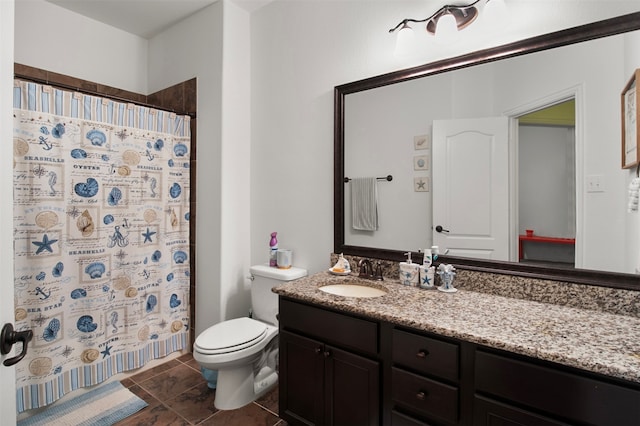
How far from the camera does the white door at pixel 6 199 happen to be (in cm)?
78

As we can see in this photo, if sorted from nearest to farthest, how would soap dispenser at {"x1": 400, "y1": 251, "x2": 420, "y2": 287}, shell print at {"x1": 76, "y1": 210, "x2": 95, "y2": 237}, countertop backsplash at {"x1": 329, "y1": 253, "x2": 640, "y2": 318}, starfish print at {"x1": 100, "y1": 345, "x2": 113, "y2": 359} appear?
countertop backsplash at {"x1": 329, "y1": 253, "x2": 640, "y2": 318}
soap dispenser at {"x1": 400, "y1": 251, "x2": 420, "y2": 287}
shell print at {"x1": 76, "y1": 210, "x2": 95, "y2": 237}
starfish print at {"x1": 100, "y1": 345, "x2": 113, "y2": 359}

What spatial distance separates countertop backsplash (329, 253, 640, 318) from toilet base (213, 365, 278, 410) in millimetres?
1363

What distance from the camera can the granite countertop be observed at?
0.92 m

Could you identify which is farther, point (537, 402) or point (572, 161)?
point (572, 161)

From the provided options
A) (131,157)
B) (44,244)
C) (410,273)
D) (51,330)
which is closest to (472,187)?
(410,273)

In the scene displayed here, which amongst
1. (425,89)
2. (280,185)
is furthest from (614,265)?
(280,185)

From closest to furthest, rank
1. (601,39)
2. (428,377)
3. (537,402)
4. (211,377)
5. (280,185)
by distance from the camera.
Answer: (537,402) → (428,377) → (601,39) → (211,377) → (280,185)

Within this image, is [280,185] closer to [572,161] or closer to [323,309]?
[323,309]

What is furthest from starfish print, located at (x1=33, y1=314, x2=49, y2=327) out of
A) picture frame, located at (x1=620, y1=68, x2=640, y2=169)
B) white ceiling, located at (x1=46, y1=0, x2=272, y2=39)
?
picture frame, located at (x1=620, y1=68, x2=640, y2=169)

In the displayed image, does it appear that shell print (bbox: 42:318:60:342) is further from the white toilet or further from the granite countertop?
the granite countertop

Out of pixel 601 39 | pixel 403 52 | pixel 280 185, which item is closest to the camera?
pixel 601 39

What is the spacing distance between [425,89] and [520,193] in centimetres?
73

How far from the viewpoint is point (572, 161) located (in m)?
1.35

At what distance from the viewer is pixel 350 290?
178cm
